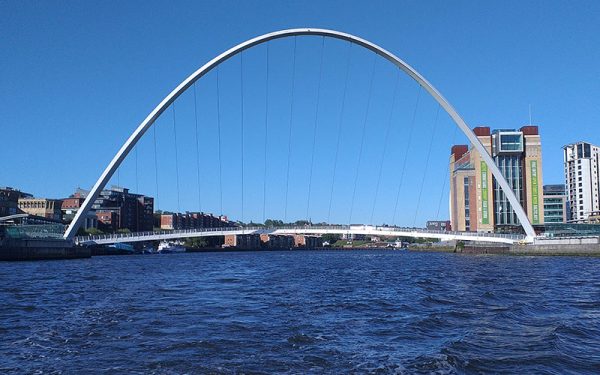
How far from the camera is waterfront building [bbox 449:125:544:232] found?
9238cm

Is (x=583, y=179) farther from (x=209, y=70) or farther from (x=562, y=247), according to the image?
(x=209, y=70)

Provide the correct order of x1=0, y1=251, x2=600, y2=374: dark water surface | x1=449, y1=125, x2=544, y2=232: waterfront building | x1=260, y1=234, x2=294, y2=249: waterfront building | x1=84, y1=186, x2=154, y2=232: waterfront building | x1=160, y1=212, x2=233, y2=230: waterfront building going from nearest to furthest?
1. x1=0, y1=251, x2=600, y2=374: dark water surface
2. x1=449, y1=125, x2=544, y2=232: waterfront building
3. x1=84, y1=186, x2=154, y2=232: waterfront building
4. x1=160, y1=212, x2=233, y2=230: waterfront building
5. x1=260, y1=234, x2=294, y2=249: waterfront building

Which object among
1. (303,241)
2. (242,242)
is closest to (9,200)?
(242,242)

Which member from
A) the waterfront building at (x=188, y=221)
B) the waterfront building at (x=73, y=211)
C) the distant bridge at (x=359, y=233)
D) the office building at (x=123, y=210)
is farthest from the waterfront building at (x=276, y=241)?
the distant bridge at (x=359, y=233)

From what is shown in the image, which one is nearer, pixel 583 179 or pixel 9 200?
pixel 9 200

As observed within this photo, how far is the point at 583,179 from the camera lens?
142 metres

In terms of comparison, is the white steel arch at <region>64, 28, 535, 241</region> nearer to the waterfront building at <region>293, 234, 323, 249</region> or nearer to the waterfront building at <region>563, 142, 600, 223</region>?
the waterfront building at <region>563, 142, 600, 223</region>

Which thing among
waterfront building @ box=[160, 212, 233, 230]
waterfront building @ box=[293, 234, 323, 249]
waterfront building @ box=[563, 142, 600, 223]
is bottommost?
waterfront building @ box=[293, 234, 323, 249]

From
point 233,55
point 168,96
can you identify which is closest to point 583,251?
point 233,55

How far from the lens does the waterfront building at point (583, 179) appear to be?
461ft

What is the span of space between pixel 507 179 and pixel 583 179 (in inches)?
2390

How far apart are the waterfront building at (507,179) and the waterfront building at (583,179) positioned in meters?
53.0

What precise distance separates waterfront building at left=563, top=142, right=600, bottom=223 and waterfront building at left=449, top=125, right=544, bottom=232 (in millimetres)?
52975

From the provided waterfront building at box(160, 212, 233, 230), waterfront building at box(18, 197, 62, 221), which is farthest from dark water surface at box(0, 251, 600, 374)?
waterfront building at box(160, 212, 233, 230)
